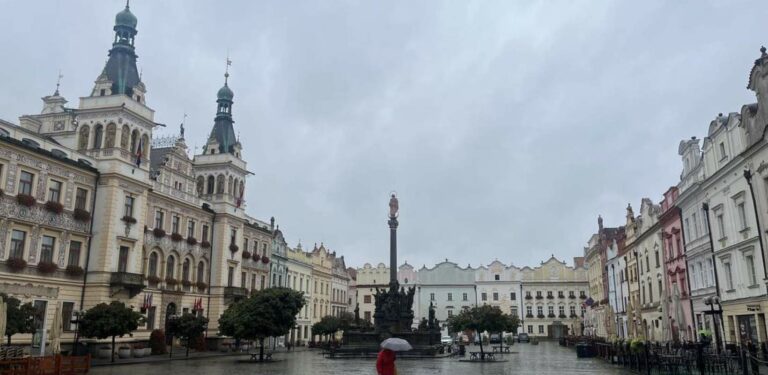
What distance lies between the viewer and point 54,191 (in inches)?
1414

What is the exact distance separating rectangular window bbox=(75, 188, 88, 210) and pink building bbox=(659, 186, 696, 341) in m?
37.7

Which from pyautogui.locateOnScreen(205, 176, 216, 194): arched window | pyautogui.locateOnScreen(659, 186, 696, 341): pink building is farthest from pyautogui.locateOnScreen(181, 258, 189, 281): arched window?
pyautogui.locateOnScreen(659, 186, 696, 341): pink building

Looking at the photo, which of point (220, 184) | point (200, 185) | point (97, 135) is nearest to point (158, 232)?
point (97, 135)

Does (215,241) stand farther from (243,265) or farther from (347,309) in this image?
(347,309)

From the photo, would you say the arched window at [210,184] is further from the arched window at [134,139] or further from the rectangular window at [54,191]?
the rectangular window at [54,191]

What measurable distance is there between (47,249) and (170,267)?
12.6 meters

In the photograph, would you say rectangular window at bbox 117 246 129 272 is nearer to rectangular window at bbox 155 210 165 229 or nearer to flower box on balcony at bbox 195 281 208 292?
rectangular window at bbox 155 210 165 229

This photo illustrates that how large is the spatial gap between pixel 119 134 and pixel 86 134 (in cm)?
291

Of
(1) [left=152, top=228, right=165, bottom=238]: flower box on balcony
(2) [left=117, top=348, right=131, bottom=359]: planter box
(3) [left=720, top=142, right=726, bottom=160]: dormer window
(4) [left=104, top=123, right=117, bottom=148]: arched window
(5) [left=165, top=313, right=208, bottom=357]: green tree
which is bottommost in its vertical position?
(2) [left=117, top=348, right=131, bottom=359]: planter box

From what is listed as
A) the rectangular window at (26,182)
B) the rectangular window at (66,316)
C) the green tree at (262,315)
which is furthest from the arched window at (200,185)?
the rectangular window at (26,182)

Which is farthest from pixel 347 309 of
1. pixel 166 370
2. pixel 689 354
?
pixel 689 354

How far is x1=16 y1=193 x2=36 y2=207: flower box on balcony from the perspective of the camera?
33.0m

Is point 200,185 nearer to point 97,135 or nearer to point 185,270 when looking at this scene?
point 185,270

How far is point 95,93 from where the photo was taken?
4262 cm
